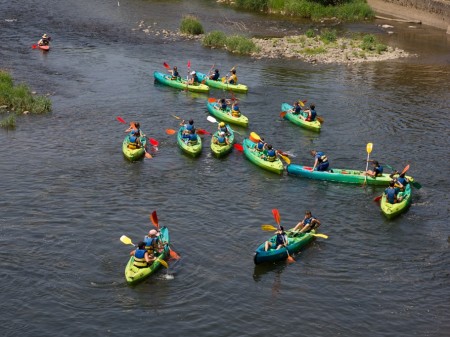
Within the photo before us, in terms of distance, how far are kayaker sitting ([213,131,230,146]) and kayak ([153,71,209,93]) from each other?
Result: 9.29m

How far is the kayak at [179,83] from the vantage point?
39781 millimetres

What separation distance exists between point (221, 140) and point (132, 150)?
4110mm

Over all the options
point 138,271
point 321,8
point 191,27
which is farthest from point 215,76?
point 321,8

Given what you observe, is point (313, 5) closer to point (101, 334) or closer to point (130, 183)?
point (130, 183)

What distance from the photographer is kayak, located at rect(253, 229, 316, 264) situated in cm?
2162

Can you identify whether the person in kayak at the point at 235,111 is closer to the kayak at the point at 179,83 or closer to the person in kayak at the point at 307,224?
the kayak at the point at 179,83

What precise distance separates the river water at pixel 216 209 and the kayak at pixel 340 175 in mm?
416

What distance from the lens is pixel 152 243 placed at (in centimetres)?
2133

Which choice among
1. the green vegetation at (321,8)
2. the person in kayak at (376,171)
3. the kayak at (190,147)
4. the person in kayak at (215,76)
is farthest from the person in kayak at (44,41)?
the person in kayak at (376,171)

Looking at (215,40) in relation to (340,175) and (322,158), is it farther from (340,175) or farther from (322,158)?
(340,175)

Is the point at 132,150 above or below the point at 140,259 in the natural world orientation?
above

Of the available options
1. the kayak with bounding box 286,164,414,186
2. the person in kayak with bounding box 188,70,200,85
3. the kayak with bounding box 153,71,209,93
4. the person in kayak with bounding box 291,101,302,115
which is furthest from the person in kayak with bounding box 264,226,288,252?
the person in kayak with bounding box 188,70,200,85

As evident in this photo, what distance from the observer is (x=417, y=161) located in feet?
101

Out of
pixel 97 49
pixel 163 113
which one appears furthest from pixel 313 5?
pixel 163 113
